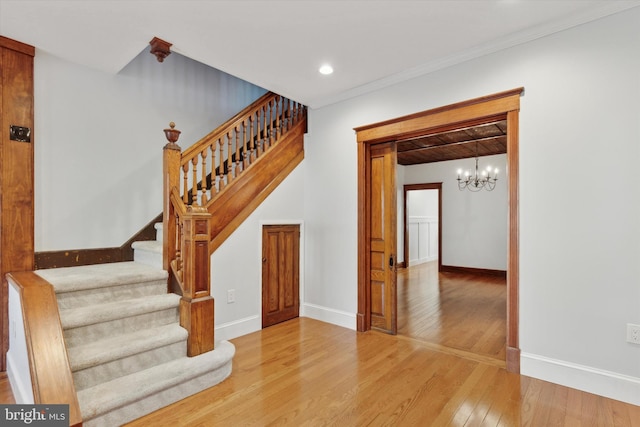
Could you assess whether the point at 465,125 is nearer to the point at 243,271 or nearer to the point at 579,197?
the point at 579,197

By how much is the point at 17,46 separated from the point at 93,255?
6.75 ft

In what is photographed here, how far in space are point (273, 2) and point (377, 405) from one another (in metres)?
3.03

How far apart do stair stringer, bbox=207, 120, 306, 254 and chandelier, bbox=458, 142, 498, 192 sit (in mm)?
5118

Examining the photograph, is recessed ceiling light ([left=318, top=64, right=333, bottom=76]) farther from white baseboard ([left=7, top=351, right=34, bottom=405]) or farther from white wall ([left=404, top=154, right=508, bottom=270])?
white wall ([left=404, top=154, right=508, bottom=270])

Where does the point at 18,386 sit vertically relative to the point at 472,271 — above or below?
above

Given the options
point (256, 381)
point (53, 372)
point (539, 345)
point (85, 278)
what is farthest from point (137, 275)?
point (539, 345)

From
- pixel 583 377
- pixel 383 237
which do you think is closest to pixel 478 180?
pixel 383 237

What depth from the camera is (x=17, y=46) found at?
2.83 meters

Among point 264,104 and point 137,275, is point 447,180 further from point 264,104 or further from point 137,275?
point 137,275

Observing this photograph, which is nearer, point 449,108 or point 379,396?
point 379,396

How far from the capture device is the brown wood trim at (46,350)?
171 centimetres

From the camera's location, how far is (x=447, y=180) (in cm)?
822

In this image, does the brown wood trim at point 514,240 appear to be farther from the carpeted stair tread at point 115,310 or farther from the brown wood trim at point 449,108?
the carpeted stair tread at point 115,310

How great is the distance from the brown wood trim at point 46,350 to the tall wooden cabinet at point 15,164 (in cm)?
67
